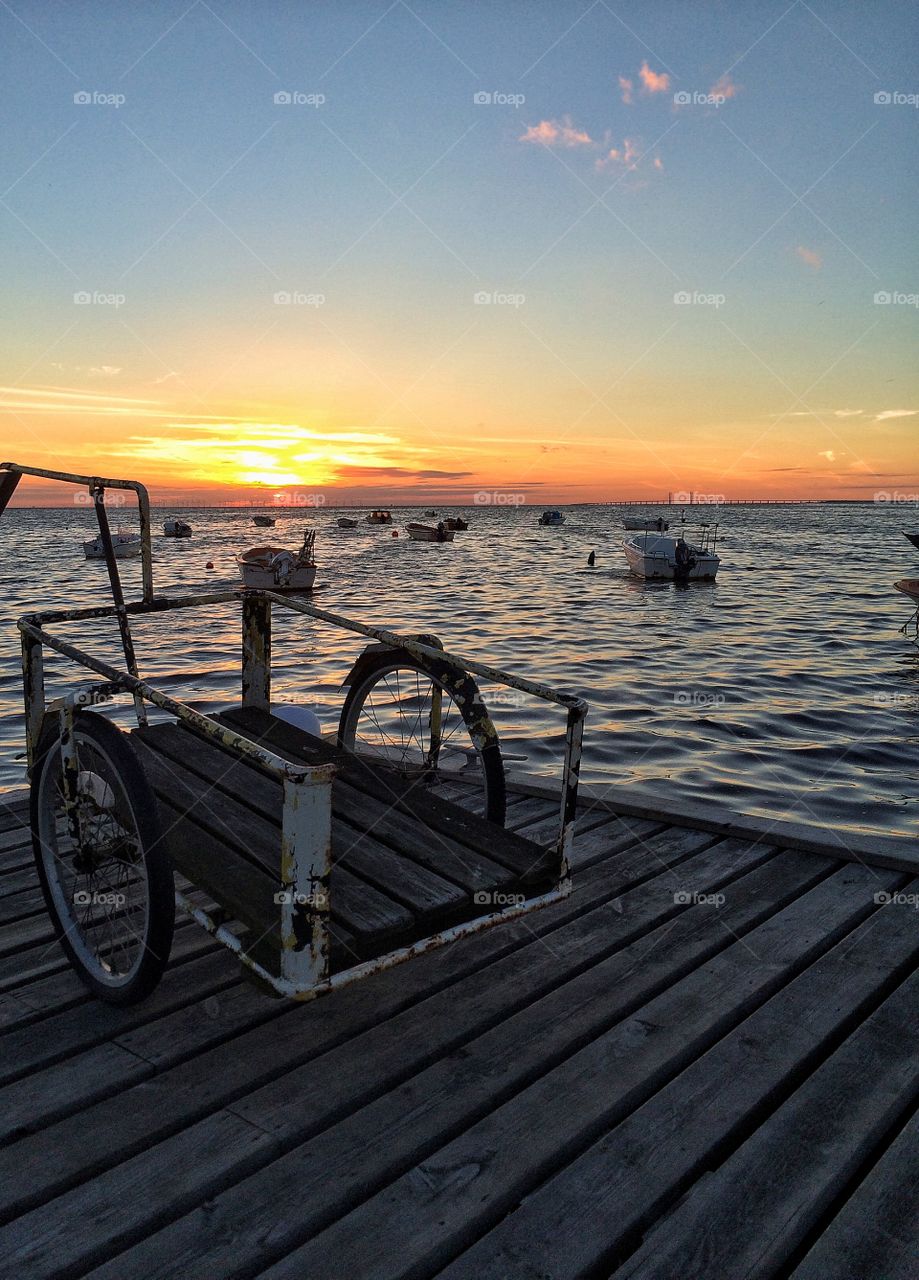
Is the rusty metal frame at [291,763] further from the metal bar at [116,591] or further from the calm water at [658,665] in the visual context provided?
the calm water at [658,665]

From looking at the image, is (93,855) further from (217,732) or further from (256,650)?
(256,650)

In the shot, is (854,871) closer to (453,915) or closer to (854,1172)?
(854,1172)

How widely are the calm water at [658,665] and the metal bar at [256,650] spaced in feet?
16.8

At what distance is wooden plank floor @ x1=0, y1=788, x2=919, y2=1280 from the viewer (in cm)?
218

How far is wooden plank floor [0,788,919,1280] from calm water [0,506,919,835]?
5.17 meters

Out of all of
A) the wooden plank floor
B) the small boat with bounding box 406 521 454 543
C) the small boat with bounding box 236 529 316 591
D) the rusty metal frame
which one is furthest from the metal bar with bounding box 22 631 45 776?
the small boat with bounding box 406 521 454 543

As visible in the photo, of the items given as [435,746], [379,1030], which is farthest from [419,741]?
[379,1030]

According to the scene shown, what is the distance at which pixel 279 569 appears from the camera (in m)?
32.3

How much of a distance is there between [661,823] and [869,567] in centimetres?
4664

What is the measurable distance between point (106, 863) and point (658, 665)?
1401 centimetres

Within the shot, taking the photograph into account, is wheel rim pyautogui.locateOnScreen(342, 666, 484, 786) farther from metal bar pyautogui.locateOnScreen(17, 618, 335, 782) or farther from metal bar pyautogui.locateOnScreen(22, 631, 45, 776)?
metal bar pyautogui.locateOnScreen(22, 631, 45, 776)

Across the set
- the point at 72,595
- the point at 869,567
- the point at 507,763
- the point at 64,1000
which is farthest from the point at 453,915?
the point at 869,567

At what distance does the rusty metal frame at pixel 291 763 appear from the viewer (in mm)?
2418

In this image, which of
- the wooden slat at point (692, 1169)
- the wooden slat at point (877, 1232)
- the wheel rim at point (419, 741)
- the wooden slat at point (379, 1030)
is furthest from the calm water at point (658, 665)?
the wooden slat at point (877, 1232)
